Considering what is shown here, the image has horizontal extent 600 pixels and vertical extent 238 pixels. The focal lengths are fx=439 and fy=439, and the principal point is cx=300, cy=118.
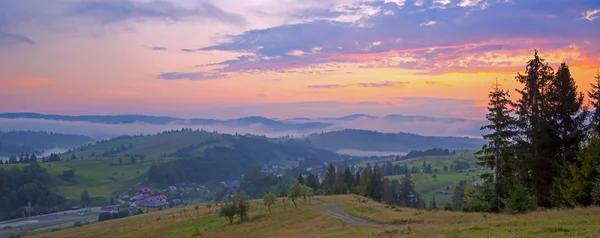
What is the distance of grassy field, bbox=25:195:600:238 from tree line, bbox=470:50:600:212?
8090 mm

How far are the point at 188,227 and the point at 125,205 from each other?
151 metres

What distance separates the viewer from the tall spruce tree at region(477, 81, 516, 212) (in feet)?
153

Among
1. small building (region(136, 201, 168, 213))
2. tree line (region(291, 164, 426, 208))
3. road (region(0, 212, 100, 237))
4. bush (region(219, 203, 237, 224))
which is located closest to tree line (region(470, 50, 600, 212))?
bush (region(219, 203, 237, 224))

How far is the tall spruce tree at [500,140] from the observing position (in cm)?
4675

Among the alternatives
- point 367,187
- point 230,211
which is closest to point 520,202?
point 230,211

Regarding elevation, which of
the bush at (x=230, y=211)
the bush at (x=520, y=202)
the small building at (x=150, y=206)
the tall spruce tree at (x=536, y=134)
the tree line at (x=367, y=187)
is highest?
the tall spruce tree at (x=536, y=134)

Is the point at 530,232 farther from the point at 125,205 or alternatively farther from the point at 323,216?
the point at 125,205

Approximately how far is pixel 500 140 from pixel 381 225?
16.3 meters

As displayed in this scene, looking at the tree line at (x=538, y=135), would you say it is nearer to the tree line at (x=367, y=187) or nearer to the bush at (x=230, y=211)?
the bush at (x=230, y=211)

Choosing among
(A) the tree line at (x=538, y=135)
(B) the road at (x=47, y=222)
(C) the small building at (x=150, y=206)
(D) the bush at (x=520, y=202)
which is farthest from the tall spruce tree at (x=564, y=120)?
(C) the small building at (x=150, y=206)

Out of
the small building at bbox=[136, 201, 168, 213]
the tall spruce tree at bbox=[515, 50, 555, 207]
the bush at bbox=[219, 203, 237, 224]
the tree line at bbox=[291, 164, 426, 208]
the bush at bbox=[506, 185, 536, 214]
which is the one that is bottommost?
the small building at bbox=[136, 201, 168, 213]

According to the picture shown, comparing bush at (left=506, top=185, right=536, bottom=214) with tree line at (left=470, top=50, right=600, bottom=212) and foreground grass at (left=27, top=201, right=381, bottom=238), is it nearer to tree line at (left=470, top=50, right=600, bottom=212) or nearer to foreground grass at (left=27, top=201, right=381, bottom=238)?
tree line at (left=470, top=50, right=600, bottom=212)

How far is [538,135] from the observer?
1794 inches

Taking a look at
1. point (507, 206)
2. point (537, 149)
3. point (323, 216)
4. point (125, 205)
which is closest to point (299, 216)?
point (323, 216)
